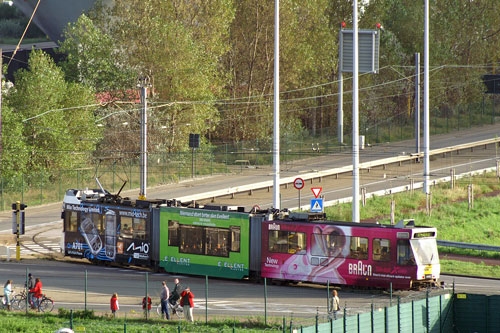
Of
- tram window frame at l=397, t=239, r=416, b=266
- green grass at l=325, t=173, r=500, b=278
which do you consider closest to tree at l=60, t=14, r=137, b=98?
green grass at l=325, t=173, r=500, b=278

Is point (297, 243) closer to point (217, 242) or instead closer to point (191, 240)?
point (217, 242)

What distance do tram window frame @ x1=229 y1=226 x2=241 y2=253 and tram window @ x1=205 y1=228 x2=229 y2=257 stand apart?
0.78ft

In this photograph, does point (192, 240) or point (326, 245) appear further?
point (192, 240)

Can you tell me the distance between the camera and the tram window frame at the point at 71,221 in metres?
45.2

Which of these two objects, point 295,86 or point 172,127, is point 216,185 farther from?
point 295,86

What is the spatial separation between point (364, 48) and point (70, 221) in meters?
21.8

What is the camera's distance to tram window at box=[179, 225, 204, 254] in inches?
1610

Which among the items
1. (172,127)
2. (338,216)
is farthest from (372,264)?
(172,127)

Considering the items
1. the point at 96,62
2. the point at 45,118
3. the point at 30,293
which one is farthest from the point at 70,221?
the point at 96,62

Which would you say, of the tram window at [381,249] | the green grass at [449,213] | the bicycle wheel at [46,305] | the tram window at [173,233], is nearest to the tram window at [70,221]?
the tram window at [173,233]

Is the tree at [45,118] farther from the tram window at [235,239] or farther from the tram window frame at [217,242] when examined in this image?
the tram window at [235,239]

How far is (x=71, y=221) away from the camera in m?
45.5

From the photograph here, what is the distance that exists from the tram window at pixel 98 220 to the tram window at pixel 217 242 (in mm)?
6150

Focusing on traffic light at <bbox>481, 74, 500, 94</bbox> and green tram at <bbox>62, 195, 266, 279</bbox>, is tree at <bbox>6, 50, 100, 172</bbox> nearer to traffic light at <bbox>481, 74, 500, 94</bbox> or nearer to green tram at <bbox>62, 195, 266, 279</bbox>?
green tram at <bbox>62, 195, 266, 279</bbox>
